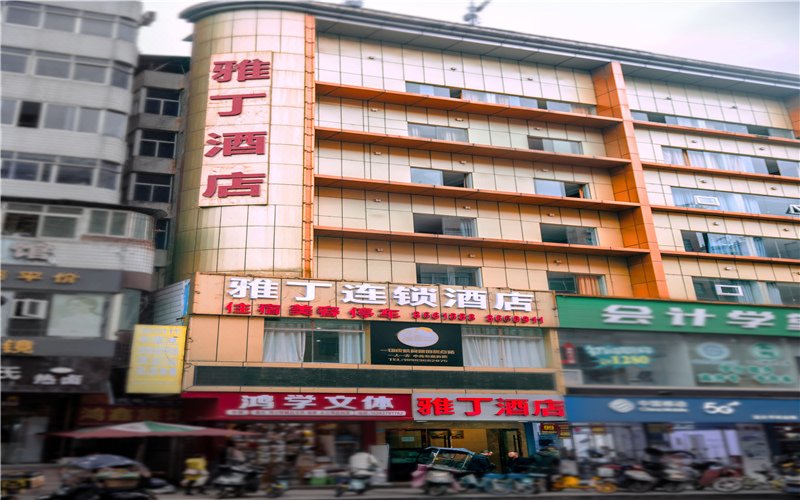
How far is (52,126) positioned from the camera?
2666cm

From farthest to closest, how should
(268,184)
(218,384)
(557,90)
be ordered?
(557,90)
(268,184)
(218,384)

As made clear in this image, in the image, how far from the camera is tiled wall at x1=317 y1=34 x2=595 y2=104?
33688 mm

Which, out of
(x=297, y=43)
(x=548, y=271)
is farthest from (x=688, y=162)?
(x=297, y=43)

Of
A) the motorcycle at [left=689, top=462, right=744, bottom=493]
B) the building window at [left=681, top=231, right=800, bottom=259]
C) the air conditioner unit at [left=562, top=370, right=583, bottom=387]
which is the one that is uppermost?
the building window at [left=681, top=231, right=800, bottom=259]

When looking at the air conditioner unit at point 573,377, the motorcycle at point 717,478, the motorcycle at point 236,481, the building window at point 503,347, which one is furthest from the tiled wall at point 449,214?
the motorcycle at point 717,478

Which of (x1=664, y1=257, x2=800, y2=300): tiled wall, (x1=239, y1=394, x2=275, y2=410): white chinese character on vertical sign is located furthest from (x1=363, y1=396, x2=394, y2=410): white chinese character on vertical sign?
(x1=664, y1=257, x2=800, y2=300): tiled wall

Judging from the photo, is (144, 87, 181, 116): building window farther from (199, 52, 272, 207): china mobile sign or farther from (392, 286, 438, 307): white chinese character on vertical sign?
(392, 286, 438, 307): white chinese character on vertical sign

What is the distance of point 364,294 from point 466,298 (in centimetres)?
532

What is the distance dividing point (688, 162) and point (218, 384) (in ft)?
106

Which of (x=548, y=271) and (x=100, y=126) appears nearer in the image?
(x=100, y=126)

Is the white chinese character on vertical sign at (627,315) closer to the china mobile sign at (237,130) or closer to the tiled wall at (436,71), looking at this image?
the tiled wall at (436,71)

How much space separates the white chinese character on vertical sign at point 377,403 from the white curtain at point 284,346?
11.6 feet

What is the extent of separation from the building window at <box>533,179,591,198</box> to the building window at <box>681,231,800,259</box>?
6.75 metres

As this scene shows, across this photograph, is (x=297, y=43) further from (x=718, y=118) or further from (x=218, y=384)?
(x=718, y=118)
